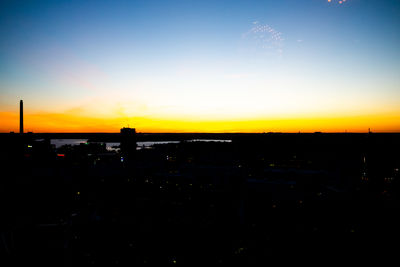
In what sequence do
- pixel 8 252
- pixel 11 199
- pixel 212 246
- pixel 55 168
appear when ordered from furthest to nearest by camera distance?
pixel 55 168
pixel 11 199
pixel 212 246
pixel 8 252

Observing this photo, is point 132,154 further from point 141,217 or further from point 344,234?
point 344,234

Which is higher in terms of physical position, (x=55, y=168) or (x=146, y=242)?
(x=55, y=168)

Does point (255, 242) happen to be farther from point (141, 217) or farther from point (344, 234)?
point (141, 217)

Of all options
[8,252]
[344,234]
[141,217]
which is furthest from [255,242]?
[8,252]

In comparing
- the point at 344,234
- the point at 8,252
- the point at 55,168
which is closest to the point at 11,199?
the point at 55,168

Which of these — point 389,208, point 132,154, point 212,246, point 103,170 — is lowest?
point 212,246

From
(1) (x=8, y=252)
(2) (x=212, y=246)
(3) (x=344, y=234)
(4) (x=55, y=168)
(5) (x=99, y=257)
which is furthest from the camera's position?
(4) (x=55, y=168)

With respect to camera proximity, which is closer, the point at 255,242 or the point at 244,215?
the point at 255,242
